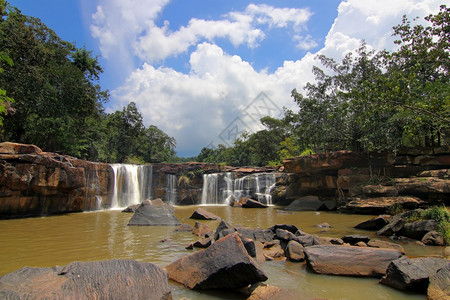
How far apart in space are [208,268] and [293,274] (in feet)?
5.53

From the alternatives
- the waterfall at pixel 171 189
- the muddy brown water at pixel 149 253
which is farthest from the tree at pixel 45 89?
the muddy brown water at pixel 149 253

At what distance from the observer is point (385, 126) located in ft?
54.1

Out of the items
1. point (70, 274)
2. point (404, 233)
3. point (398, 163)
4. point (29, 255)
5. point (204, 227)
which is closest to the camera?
point (70, 274)

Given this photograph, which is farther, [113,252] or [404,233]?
[404,233]

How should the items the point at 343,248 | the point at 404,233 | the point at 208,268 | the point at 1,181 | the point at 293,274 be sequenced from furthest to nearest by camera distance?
the point at 1,181 → the point at 404,233 → the point at 343,248 → the point at 293,274 → the point at 208,268

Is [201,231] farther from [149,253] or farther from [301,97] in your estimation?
[301,97]

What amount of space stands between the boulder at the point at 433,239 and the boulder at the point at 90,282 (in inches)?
266

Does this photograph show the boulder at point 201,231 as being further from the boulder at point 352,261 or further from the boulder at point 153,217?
the boulder at point 352,261

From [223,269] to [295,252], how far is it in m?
2.47

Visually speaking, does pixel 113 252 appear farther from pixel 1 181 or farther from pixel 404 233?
pixel 1 181

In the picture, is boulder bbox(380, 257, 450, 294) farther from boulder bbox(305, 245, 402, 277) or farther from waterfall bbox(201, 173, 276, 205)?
waterfall bbox(201, 173, 276, 205)

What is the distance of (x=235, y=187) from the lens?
2464 cm

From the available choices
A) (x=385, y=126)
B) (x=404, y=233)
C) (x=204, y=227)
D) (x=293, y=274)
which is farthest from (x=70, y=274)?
(x=385, y=126)

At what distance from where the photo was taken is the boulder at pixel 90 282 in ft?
10.6
